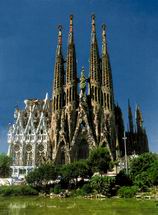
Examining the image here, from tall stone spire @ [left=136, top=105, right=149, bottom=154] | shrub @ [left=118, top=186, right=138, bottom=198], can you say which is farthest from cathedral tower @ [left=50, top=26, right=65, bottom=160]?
shrub @ [left=118, top=186, right=138, bottom=198]

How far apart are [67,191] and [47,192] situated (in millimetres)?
3633

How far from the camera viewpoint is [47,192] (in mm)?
53500

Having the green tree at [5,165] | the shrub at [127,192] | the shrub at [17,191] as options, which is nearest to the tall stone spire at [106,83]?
the green tree at [5,165]

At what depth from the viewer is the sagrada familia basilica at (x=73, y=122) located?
7275cm

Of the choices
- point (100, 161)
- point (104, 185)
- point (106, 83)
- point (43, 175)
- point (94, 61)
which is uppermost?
point (94, 61)

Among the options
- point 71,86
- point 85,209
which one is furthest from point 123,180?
point 71,86

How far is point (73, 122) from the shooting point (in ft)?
246

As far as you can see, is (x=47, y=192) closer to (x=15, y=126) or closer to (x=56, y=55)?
(x=15, y=126)

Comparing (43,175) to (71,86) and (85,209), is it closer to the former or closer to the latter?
(85,209)

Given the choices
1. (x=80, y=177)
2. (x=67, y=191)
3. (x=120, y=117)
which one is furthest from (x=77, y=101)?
(x=67, y=191)

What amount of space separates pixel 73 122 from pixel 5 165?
17237 millimetres

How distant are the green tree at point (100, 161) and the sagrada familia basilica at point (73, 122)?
484 inches

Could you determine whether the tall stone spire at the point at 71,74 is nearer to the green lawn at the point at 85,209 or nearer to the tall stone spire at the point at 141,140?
the tall stone spire at the point at 141,140

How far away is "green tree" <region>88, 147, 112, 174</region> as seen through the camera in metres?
56.1
